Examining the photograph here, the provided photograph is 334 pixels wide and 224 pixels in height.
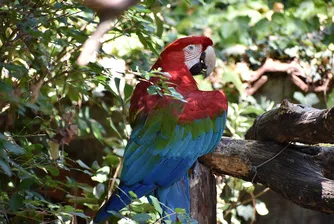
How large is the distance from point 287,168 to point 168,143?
333mm

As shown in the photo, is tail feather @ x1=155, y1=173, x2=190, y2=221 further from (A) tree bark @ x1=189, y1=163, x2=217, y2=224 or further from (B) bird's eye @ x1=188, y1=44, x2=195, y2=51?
(B) bird's eye @ x1=188, y1=44, x2=195, y2=51

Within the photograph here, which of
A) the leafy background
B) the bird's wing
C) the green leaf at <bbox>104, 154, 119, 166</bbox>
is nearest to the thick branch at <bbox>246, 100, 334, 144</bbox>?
the bird's wing

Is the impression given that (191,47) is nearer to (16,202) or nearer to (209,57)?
(209,57)

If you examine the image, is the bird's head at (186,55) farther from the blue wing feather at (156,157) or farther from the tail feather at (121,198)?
the tail feather at (121,198)

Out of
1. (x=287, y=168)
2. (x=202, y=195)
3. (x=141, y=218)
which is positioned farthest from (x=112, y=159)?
(x=141, y=218)

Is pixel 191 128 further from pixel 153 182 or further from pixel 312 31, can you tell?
pixel 312 31

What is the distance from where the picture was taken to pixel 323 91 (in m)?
3.01

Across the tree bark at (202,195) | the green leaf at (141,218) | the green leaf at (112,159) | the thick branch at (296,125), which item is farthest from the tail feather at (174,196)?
the green leaf at (112,159)

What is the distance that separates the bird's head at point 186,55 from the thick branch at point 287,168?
0.25m

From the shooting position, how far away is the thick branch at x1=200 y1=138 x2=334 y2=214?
1.58 meters

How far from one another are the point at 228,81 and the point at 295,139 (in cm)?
144

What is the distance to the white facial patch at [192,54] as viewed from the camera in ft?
6.10

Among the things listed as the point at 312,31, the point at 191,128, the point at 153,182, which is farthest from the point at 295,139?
the point at 312,31

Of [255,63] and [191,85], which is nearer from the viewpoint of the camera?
[191,85]
